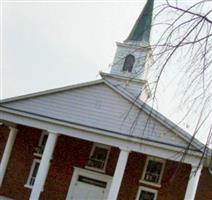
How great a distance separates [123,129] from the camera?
23.9 m

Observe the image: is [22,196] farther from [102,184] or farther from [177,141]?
[177,141]

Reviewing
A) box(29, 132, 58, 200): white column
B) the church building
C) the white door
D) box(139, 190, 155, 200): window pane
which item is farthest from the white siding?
the white door

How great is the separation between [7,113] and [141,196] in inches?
317

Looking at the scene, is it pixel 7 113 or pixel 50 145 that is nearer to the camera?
pixel 50 145

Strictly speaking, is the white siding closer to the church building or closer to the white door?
the church building

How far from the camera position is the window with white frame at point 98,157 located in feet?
89.6

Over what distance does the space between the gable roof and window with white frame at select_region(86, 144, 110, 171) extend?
3147 millimetres

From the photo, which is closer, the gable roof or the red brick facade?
the gable roof

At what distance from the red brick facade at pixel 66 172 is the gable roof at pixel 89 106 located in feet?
9.95

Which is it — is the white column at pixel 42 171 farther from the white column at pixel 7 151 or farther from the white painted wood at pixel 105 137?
the white column at pixel 7 151

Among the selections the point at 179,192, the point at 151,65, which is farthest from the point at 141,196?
the point at 151,65

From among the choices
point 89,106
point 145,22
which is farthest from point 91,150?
point 145,22

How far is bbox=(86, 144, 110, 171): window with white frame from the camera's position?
27.3 meters

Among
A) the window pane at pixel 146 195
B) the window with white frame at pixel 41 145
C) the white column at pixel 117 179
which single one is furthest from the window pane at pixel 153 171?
the window with white frame at pixel 41 145
